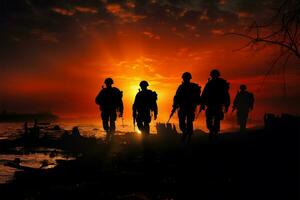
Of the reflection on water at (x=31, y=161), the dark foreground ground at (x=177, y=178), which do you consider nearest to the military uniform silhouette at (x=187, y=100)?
the dark foreground ground at (x=177, y=178)

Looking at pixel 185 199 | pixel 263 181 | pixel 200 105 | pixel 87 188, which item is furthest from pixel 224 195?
pixel 200 105

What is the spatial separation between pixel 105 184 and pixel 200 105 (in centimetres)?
780

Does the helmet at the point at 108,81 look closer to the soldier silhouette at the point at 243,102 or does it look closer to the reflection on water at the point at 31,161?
the reflection on water at the point at 31,161

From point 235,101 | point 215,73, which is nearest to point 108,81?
point 215,73

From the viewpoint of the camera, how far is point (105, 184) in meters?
8.98

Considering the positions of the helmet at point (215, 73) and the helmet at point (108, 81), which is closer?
the helmet at point (215, 73)

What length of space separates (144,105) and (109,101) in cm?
286

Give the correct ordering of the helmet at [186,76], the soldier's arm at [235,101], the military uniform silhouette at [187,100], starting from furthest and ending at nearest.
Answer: the soldier's arm at [235,101] < the military uniform silhouette at [187,100] < the helmet at [186,76]

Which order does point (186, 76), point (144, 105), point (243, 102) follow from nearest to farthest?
1. point (186, 76)
2. point (144, 105)
3. point (243, 102)

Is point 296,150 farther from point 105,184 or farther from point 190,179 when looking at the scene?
point 105,184

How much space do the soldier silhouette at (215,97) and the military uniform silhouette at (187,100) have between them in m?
0.38

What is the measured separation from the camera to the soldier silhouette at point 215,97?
50.5 ft

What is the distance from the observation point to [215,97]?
15383 millimetres

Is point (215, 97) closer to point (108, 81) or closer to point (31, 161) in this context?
point (108, 81)
